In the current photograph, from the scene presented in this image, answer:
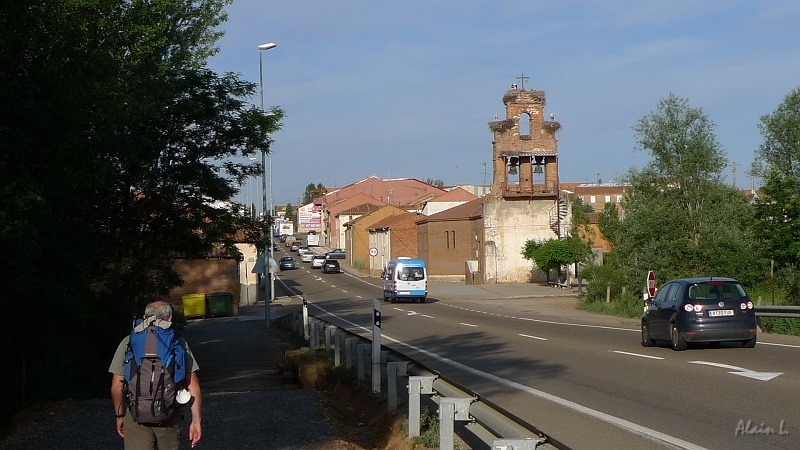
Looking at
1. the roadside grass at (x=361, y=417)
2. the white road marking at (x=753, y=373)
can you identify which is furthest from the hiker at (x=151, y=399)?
the white road marking at (x=753, y=373)

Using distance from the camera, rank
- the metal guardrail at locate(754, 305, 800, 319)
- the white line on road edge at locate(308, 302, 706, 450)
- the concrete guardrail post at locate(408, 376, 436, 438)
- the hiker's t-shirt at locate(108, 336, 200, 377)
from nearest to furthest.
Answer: the hiker's t-shirt at locate(108, 336, 200, 377) < the white line on road edge at locate(308, 302, 706, 450) < the concrete guardrail post at locate(408, 376, 436, 438) < the metal guardrail at locate(754, 305, 800, 319)

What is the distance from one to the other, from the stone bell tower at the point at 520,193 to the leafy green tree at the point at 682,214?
25.7 metres

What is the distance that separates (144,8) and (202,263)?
108 ft

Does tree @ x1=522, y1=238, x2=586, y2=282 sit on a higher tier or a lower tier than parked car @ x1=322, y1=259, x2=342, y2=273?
higher

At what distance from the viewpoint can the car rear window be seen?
17250mm

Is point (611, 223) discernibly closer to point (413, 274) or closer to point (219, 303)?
point (413, 274)

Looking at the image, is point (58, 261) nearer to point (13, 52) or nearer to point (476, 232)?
point (13, 52)

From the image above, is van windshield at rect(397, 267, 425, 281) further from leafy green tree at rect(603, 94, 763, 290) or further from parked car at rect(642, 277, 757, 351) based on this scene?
parked car at rect(642, 277, 757, 351)

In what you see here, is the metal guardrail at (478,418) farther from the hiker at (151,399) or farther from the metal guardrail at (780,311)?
the metal guardrail at (780,311)

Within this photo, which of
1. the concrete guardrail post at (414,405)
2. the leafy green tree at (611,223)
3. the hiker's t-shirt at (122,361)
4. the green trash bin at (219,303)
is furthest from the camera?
the green trash bin at (219,303)

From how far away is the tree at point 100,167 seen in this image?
38.7 feet

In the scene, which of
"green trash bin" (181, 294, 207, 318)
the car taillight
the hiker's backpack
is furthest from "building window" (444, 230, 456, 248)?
the hiker's backpack

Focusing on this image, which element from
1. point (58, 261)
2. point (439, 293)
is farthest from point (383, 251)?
point (58, 261)

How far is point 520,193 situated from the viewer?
64.1 metres
